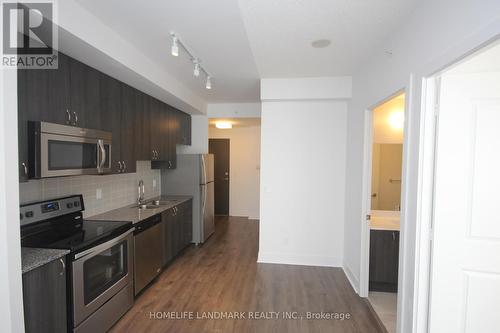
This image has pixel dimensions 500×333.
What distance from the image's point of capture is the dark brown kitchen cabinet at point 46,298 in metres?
1.49

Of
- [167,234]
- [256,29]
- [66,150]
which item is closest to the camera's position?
[66,150]

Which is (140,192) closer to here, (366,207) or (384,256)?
(366,207)

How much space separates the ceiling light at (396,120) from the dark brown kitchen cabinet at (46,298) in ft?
13.4

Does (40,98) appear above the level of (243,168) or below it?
above

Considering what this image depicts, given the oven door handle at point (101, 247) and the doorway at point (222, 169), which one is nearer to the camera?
the oven door handle at point (101, 247)

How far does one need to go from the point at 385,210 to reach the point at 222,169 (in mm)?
4196

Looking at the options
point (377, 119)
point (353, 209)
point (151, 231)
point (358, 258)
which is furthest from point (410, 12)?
point (151, 231)

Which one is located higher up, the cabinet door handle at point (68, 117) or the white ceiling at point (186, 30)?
the white ceiling at point (186, 30)

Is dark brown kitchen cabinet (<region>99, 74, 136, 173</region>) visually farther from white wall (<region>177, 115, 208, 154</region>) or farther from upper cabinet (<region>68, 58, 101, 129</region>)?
white wall (<region>177, 115, 208, 154</region>)

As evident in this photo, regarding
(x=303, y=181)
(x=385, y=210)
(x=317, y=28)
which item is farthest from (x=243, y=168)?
(x=317, y=28)

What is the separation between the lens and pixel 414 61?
5.69 ft

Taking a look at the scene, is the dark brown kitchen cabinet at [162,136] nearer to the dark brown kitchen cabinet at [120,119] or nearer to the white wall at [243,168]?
the dark brown kitchen cabinet at [120,119]
